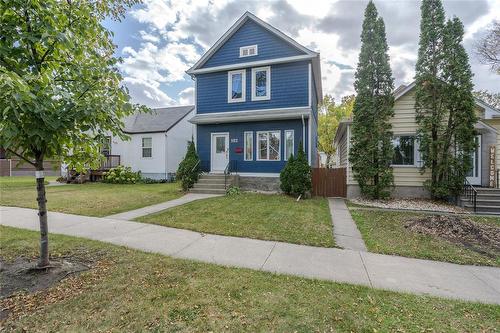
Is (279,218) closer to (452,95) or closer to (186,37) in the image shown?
(452,95)

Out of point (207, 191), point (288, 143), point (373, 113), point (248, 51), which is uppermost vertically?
point (248, 51)

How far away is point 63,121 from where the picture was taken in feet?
10.7

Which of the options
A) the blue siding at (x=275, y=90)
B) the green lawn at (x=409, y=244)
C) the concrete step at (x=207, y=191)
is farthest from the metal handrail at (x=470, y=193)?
the concrete step at (x=207, y=191)

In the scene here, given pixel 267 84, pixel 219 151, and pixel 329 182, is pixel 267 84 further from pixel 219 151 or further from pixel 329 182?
pixel 329 182

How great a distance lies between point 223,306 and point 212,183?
33.1 feet

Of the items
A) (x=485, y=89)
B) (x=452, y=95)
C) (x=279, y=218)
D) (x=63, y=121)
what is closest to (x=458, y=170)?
(x=452, y=95)

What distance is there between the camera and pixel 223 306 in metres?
2.96

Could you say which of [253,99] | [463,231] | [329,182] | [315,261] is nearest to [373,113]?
[329,182]

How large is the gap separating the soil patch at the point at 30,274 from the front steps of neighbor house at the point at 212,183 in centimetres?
814

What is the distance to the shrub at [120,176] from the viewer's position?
1808 centimetres

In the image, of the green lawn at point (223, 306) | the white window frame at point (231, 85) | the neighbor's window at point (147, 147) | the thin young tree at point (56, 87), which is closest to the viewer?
the green lawn at point (223, 306)

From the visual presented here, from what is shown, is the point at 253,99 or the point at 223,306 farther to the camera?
the point at 253,99

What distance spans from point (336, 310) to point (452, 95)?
1122 cm

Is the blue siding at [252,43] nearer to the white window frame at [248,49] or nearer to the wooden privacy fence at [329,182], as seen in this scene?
the white window frame at [248,49]
